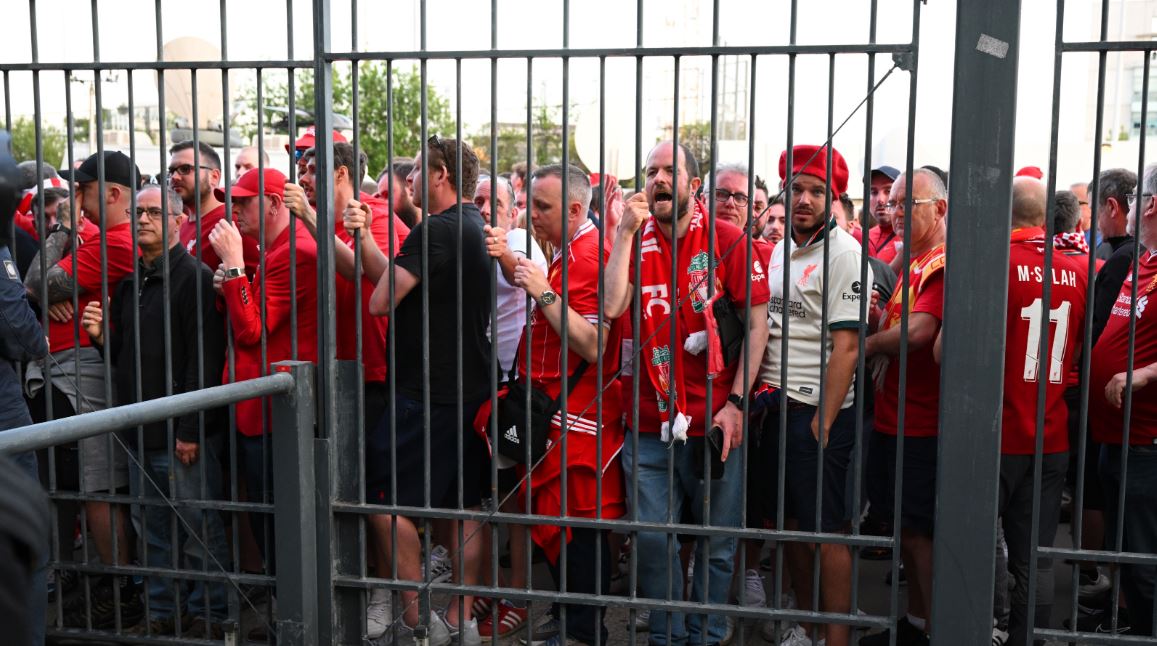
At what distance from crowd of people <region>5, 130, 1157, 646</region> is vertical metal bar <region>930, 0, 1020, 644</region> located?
0.18m

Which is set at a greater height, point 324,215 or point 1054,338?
point 324,215

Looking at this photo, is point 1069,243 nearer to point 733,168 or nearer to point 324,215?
point 733,168

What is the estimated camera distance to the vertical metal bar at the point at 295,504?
4.14 m

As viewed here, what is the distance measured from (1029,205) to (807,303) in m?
0.91

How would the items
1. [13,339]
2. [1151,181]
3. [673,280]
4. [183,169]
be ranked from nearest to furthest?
1. [673,280]
2. [13,339]
3. [1151,181]
4. [183,169]

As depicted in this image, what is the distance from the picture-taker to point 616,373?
164 inches

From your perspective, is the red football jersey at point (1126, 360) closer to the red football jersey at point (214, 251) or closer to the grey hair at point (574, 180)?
the grey hair at point (574, 180)

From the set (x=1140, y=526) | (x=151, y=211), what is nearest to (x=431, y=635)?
(x=151, y=211)

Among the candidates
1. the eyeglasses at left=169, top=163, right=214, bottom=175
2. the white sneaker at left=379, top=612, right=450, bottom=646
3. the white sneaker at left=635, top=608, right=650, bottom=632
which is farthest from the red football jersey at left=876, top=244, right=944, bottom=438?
the eyeglasses at left=169, top=163, right=214, bottom=175

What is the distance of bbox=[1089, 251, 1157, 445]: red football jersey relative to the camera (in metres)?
4.16

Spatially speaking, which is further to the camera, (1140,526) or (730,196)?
(730,196)

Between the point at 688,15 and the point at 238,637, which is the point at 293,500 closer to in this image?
the point at 238,637

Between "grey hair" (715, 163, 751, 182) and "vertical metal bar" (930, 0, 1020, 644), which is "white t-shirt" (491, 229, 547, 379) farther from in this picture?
"vertical metal bar" (930, 0, 1020, 644)

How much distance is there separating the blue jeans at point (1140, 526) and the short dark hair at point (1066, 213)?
82.1 inches
